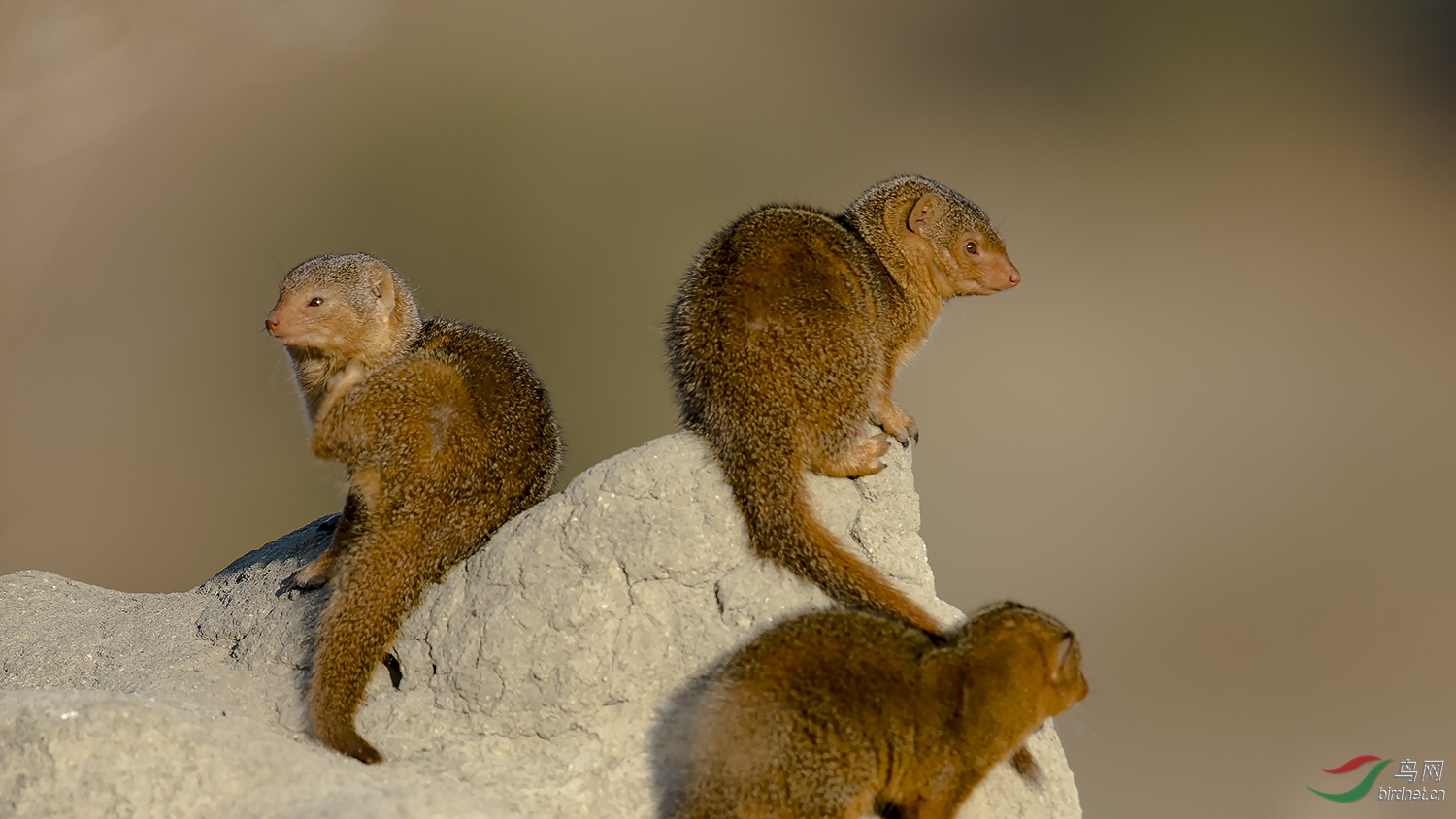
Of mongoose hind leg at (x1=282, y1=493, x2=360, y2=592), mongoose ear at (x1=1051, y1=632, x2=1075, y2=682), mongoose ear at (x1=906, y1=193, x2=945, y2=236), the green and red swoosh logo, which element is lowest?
the green and red swoosh logo

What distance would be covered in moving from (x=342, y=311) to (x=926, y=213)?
2.30 meters

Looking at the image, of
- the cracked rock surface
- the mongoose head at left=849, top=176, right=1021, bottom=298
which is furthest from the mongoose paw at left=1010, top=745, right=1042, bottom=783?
the mongoose head at left=849, top=176, right=1021, bottom=298

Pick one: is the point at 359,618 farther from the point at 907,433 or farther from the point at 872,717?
the point at 907,433

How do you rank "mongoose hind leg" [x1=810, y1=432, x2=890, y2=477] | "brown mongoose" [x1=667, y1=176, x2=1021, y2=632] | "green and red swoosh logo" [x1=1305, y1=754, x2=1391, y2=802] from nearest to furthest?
"brown mongoose" [x1=667, y1=176, x2=1021, y2=632] → "mongoose hind leg" [x1=810, y1=432, x2=890, y2=477] → "green and red swoosh logo" [x1=1305, y1=754, x2=1391, y2=802]

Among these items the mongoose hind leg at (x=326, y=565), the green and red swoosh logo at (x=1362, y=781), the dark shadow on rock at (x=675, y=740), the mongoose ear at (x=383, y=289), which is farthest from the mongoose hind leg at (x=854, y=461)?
the green and red swoosh logo at (x=1362, y=781)

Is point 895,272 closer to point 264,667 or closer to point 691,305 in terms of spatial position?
point 691,305

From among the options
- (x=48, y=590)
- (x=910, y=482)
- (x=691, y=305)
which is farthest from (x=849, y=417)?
(x=48, y=590)

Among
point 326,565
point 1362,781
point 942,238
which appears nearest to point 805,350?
point 942,238

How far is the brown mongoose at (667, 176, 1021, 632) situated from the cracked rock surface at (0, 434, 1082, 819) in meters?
0.12

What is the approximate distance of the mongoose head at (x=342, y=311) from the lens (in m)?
4.80

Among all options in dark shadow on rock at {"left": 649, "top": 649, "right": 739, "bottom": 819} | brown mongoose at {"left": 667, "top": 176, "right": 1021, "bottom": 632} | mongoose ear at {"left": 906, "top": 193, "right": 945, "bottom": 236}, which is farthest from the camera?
mongoose ear at {"left": 906, "top": 193, "right": 945, "bottom": 236}

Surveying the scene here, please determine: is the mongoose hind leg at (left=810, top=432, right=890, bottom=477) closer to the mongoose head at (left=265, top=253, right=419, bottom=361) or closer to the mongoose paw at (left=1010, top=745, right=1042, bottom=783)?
the mongoose paw at (left=1010, top=745, right=1042, bottom=783)

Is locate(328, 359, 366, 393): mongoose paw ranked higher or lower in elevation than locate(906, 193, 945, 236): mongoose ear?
lower

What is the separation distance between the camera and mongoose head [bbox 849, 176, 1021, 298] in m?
5.12
